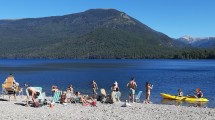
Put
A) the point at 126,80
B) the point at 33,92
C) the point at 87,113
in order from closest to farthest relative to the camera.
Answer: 1. the point at 87,113
2. the point at 33,92
3. the point at 126,80

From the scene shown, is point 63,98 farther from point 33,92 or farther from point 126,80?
point 126,80

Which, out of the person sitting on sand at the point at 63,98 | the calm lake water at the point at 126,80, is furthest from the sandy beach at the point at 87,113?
the calm lake water at the point at 126,80

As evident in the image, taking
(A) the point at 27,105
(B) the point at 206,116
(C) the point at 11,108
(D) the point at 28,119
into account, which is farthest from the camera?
(A) the point at 27,105

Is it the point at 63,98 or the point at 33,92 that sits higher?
the point at 33,92

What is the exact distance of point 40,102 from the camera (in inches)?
1036

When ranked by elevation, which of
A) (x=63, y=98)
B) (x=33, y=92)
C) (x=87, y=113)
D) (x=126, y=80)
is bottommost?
(x=126, y=80)

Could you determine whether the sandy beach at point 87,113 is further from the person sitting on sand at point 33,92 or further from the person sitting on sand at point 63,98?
the person sitting on sand at point 63,98

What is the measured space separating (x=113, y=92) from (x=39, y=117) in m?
8.98

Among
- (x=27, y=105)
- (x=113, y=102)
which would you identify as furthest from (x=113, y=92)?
(x=27, y=105)

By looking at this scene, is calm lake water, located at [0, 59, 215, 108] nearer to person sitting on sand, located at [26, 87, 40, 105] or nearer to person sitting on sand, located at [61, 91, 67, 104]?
person sitting on sand, located at [61, 91, 67, 104]

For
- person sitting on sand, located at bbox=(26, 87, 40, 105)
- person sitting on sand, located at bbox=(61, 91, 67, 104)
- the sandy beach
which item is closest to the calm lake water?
the sandy beach

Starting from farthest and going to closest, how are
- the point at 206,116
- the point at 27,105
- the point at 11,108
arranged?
1. the point at 27,105
2. the point at 11,108
3. the point at 206,116

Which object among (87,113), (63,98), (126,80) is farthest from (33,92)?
(126,80)

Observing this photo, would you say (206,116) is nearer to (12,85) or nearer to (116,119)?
(116,119)
